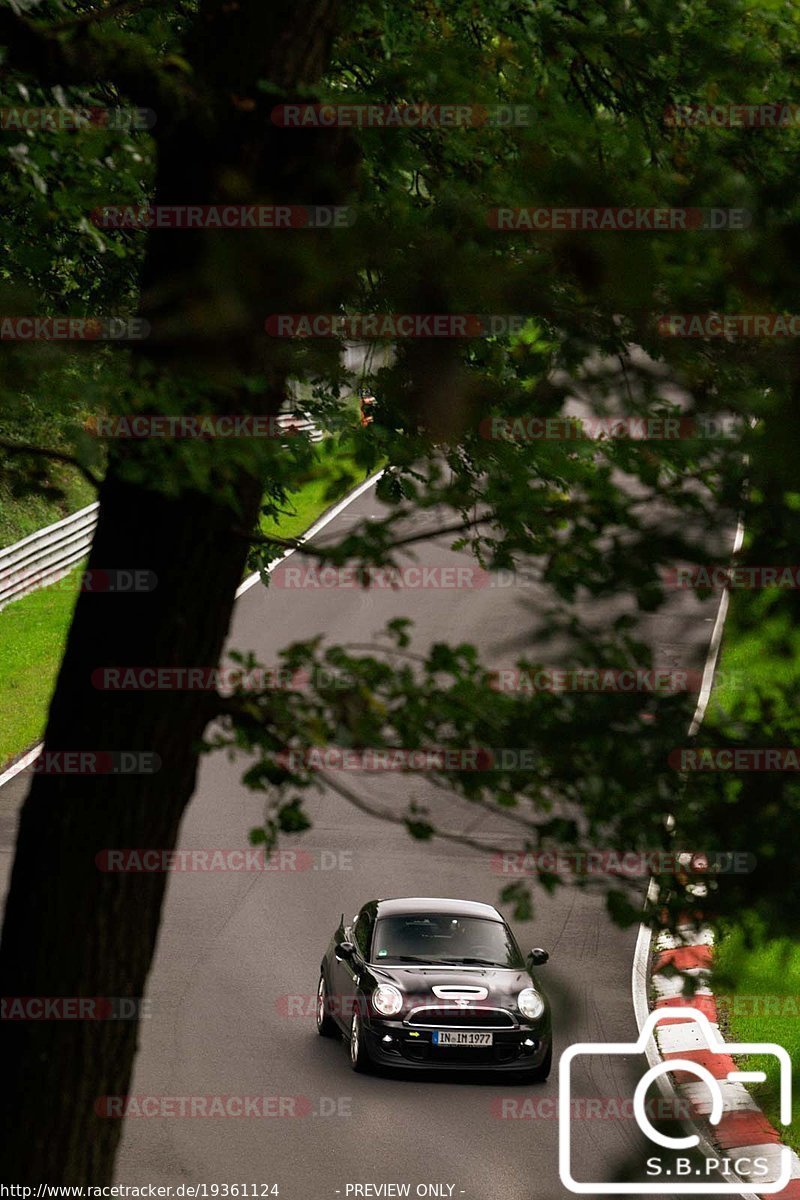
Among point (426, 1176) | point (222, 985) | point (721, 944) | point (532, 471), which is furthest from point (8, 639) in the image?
point (721, 944)

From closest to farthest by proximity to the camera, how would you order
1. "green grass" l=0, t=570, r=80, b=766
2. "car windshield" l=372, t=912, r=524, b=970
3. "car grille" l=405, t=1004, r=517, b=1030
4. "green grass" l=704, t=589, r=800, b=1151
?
"green grass" l=704, t=589, r=800, b=1151 → "car grille" l=405, t=1004, r=517, b=1030 → "car windshield" l=372, t=912, r=524, b=970 → "green grass" l=0, t=570, r=80, b=766

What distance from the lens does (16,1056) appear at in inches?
219

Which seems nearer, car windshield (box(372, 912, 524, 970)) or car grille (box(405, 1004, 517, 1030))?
car grille (box(405, 1004, 517, 1030))

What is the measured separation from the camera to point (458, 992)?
535 inches

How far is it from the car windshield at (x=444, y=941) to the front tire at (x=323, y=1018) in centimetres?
99

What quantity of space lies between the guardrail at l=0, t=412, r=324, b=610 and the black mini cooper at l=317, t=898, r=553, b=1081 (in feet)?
56.2

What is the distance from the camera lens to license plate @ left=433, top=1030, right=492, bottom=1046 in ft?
44.4

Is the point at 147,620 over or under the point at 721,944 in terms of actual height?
over

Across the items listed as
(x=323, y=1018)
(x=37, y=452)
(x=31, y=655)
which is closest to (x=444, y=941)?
(x=323, y=1018)

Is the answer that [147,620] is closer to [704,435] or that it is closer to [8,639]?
[704,435]

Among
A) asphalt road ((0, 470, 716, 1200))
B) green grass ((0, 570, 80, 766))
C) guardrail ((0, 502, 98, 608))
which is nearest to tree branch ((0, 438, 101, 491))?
asphalt road ((0, 470, 716, 1200))

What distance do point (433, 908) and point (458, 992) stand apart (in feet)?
3.79

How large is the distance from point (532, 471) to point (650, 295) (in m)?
3.46

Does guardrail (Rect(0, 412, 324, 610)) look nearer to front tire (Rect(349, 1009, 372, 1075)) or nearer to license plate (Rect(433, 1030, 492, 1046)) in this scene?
front tire (Rect(349, 1009, 372, 1075))
